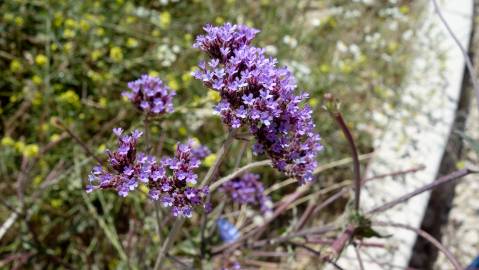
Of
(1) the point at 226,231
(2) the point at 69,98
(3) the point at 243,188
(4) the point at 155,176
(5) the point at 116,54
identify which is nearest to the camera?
(4) the point at 155,176

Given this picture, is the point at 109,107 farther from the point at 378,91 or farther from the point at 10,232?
the point at 378,91

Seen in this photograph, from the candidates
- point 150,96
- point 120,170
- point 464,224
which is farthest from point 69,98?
point 464,224

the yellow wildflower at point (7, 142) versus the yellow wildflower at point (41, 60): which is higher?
the yellow wildflower at point (41, 60)

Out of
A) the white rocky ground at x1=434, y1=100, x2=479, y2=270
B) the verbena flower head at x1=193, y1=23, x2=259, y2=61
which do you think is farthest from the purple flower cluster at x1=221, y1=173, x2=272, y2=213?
the white rocky ground at x1=434, y1=100, x2=479, y2=270

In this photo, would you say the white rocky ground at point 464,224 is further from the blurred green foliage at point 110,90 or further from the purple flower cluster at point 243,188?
the purple flower cluster at point 243,188

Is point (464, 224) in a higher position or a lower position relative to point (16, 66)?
lower

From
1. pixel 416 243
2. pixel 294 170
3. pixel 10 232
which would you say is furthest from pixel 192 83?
pixel 294 170

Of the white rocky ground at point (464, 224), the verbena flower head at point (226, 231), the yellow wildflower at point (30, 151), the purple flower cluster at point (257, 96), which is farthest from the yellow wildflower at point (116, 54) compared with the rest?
the white rocky ground at point (464, 224)

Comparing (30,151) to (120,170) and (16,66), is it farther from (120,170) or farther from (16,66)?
(120,170)
